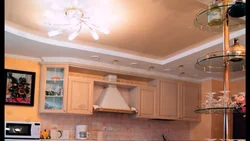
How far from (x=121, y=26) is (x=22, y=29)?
55.1 inches

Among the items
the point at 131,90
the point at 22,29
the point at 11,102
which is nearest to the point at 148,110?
the point at 131,90

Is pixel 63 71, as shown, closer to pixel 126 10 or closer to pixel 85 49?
pixel 85 49

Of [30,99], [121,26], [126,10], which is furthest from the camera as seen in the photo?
[30,99]

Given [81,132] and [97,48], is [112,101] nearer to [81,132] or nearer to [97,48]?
[81,132]

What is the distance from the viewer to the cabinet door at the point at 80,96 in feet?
Answer: 17.1

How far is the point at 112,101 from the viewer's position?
571cm

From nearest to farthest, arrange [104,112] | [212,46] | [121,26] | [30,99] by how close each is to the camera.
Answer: [121,26] < [212,46] < [30,99] < [104,112]

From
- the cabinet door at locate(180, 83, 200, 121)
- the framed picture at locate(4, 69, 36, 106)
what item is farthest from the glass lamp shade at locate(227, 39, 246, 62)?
the cabinet door at locate(180, 83, 200, 121)

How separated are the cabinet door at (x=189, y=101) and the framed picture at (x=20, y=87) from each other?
121 inches

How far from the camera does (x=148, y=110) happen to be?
234 inches

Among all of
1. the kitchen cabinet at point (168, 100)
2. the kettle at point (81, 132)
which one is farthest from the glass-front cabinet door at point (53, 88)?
the kitchen cabinet at point (168, 100)

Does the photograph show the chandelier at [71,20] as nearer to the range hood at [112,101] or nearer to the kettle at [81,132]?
the range hood at [112,101]

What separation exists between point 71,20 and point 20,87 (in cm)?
203

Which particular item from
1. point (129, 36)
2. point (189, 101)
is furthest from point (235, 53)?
point (189, 101)
